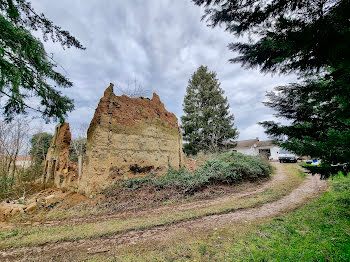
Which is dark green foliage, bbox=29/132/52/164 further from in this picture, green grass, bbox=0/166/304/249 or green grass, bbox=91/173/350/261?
green grass, bbox=91/173/350/261

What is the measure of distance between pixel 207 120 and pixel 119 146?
1740cm

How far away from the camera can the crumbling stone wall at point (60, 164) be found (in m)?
9.45

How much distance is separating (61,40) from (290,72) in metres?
7.54

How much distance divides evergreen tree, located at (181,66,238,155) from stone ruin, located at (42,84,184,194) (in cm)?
1119

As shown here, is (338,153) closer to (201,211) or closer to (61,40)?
(201,211)

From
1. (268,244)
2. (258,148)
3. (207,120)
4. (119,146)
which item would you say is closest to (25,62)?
(119,146)

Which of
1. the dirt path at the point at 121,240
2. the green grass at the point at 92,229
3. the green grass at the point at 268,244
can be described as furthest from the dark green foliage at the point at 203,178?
the green grass at the point at 268,244

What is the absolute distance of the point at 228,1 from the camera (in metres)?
3.84

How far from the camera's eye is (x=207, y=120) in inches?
927

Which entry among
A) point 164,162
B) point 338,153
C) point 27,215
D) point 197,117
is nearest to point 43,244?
point 27,215

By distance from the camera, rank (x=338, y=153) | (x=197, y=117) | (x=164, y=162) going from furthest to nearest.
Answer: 1. (x=197, y=117)
2. (x=164, y=162)
3. (x=338, y=153)

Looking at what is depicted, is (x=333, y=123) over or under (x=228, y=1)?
Answer: under

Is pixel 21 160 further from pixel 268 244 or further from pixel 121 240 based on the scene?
pixel 268 244

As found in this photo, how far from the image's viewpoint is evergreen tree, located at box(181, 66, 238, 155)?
22922 mm
